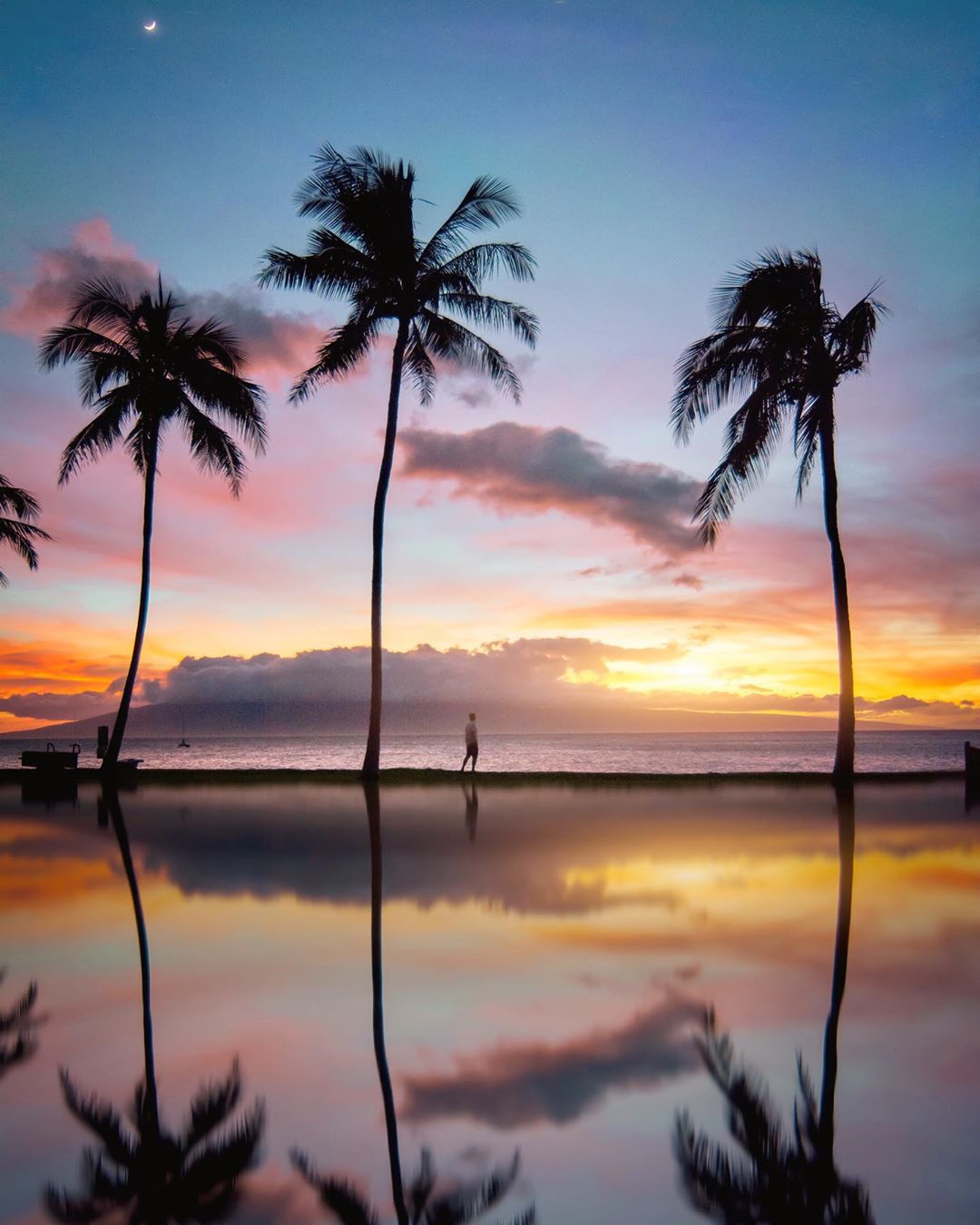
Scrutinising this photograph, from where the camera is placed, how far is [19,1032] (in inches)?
185

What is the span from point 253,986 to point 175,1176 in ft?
7.32

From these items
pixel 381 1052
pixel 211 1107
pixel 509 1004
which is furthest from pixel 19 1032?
pixel 509 1004

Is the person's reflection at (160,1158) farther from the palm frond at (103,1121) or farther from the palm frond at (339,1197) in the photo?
the palm frond at (339,1197)

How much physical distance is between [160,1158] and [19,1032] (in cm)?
186

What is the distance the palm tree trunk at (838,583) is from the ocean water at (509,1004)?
30.7ft

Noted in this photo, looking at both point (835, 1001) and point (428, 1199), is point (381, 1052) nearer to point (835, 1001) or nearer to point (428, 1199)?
point (428, 1199)

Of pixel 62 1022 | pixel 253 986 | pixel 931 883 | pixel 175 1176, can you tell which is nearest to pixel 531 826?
pixel 931 883

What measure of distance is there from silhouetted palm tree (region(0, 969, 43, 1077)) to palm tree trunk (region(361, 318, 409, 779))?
53.5ft

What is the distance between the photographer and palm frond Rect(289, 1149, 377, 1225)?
3.01 meters

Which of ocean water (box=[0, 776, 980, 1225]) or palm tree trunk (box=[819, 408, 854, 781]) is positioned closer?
ocean water (box=[0, 776, 980, 1225])

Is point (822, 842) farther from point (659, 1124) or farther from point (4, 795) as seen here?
point (4, 795)

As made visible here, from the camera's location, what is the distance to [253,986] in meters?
5.46

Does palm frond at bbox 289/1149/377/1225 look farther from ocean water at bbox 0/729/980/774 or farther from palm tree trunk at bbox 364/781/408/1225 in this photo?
ocean water at bbox 0/729/980/774

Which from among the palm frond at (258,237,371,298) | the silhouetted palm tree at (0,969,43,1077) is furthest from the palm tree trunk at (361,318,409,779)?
the silhouetted palm tree at (0,969,43,1077)
